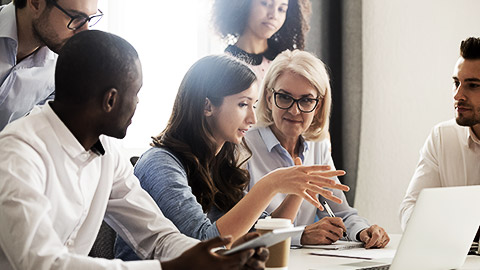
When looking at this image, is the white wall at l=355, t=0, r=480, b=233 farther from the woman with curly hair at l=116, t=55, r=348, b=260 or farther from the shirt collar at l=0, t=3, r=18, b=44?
the shirt collar at l=0, t=3, r=18, b=44

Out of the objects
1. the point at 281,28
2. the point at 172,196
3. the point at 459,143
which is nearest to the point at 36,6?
the point at 172,196

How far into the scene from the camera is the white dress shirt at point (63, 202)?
1077 mm

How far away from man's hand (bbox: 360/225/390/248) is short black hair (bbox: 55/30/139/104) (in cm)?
109

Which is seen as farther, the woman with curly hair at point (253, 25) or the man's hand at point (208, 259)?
the woman with curly hair at point (253, 25)

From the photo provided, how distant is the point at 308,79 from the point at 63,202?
142 cm

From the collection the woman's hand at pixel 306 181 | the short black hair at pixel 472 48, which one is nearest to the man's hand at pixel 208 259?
the woman's hand at pixel 306 181

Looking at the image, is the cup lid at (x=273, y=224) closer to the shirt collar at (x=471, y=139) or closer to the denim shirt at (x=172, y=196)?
the denim shirt at (x=172, y=196)

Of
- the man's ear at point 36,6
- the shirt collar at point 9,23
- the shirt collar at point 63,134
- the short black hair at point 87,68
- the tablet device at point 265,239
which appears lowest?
the tablet device at point 265,239

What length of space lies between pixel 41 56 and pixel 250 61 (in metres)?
1.54

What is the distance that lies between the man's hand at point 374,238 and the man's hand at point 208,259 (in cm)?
105

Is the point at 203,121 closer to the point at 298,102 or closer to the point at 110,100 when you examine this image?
the point at 298,102

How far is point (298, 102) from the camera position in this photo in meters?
2.50

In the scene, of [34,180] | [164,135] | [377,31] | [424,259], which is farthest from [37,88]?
[377,31]

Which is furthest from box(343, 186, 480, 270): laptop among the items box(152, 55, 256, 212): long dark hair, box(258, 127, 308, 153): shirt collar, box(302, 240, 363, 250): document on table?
box(258, 127, 308, 153): shirt collar
